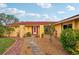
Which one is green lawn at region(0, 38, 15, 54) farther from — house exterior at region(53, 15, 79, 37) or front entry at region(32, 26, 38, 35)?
house exterior at region(53, 15, 79, 37)

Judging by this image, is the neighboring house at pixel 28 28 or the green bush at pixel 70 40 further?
the neighboring house at pixel 28 28

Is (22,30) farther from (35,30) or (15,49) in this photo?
(15,49)

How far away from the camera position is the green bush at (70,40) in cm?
1289

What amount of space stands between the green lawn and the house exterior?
990 millimetres

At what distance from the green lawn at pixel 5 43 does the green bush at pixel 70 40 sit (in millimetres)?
1094

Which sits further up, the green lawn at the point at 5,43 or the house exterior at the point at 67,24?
the house exterior at the point at 67,24

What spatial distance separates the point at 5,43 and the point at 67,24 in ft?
4.54

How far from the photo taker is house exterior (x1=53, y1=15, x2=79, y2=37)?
12.8 metres

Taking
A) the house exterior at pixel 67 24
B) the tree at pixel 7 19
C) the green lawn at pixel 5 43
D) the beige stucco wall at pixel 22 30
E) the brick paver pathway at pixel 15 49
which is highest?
the tree at pixel 7 19

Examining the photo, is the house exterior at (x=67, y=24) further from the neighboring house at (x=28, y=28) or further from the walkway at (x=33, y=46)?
the walkway at (x=33, y=46)

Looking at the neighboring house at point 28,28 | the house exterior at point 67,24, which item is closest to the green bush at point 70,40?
the house exterior at point 67,24

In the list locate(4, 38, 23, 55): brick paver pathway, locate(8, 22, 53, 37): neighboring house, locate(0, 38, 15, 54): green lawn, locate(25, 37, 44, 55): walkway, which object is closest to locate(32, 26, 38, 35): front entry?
locate(8, 22, 53, 37): neighboring house

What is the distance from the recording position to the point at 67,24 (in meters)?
12.9
